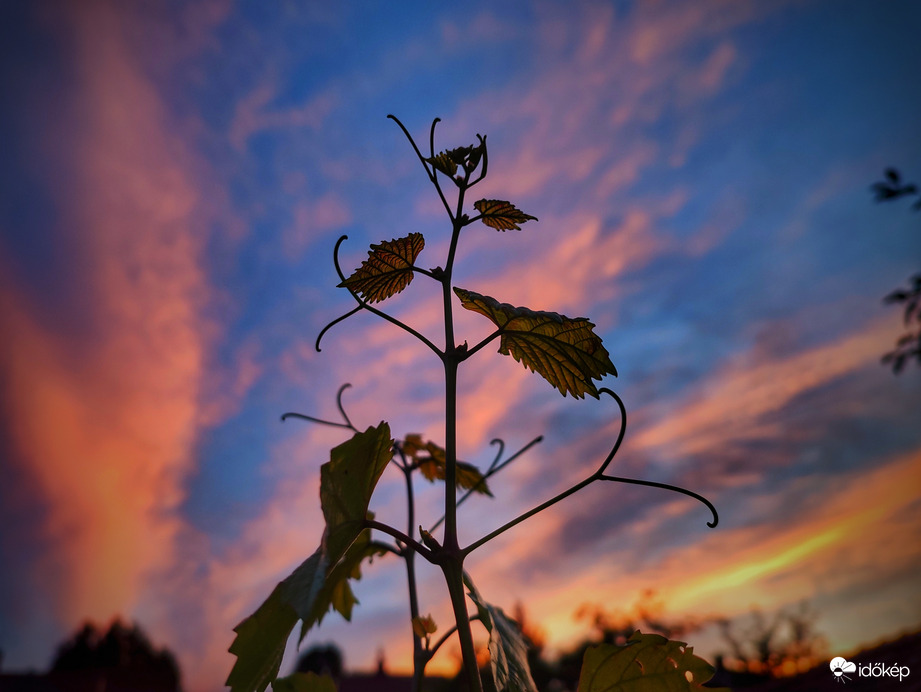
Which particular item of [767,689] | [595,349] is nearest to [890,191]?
[767,689]

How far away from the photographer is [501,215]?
0.56 meters

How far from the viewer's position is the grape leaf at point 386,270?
1.74 ft

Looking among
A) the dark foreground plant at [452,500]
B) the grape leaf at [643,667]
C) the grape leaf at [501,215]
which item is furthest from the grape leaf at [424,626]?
the grape leaf at [501,215]

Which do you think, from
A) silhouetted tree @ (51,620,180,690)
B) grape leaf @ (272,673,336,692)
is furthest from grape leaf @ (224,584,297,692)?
silhouetted tree @ (51,620,180,690)

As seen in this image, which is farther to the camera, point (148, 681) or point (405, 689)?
point (405, 689)

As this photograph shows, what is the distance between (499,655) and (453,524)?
0.11 metres

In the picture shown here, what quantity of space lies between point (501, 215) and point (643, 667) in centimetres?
42

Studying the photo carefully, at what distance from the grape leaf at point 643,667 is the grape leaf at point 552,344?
214 millimetres

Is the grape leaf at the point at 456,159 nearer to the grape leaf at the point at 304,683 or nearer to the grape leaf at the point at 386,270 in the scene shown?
the grape leaf at the point at 386,270

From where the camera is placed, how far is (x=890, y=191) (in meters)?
3.13

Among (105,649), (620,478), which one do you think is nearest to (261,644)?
(620,478)

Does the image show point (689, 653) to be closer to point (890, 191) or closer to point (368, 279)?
point (368, 279)

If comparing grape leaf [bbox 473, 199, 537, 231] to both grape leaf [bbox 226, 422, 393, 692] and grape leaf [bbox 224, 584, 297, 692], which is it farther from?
grape leaf [bbox 224, 584, 297, 692]

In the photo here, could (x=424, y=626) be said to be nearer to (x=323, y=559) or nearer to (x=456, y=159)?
(x=323, y=559)
